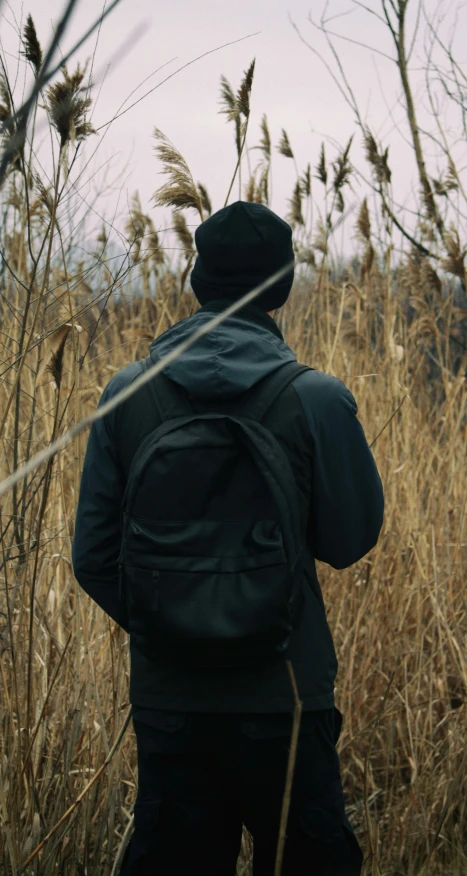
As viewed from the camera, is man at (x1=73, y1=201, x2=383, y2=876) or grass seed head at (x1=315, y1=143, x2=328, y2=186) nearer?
man at (x1=73, y1=201, x2=383, y2=876)

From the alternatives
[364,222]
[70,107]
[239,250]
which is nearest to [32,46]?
[70,107]

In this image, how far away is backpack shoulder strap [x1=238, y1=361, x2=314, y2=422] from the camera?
141cm

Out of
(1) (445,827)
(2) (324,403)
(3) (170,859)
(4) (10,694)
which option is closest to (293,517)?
(2) (324,403)

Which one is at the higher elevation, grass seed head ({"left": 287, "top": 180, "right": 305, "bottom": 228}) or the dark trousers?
grass seed head ({"left": 287, "top": 180, "right": 305, "bottom": 228})

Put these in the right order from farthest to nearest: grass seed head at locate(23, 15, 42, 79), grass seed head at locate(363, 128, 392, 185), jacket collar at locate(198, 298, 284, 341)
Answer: grass seed head at locate(363, 128, 392, 185) < jacket collar at locate(198, 298, 284, 341) < grass seed head at locate(23, 15, 42, 79)

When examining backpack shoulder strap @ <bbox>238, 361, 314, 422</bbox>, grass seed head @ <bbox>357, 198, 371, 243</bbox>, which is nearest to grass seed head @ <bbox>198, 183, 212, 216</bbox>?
grass seed head @ <bbox>357, 198, 371, 243</bbox>

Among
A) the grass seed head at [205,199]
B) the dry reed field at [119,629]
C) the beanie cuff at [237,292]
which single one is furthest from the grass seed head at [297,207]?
the beanie cuff at [237,292]

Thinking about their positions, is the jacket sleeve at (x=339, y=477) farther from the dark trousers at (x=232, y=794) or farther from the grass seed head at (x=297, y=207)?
the grass seed head at (x=297, y=207)

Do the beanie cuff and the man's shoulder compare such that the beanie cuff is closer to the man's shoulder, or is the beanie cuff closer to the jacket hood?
the jacket hood

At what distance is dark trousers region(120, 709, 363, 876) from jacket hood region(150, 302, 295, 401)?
21.5 inches

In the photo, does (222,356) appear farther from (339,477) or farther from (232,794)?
(232,794)

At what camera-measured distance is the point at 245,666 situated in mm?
1401

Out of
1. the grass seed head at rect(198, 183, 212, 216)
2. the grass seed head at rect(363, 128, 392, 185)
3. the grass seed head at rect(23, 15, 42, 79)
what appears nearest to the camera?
the grass seed head at rect(23, 15, 42, 79)

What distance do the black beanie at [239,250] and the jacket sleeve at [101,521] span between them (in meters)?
0.27
